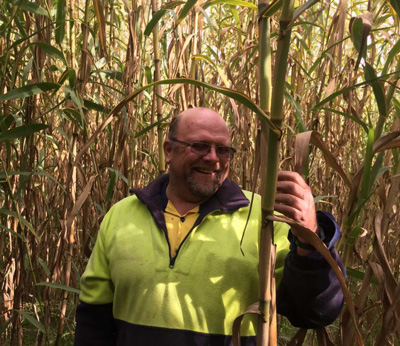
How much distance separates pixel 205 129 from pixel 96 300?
631mm

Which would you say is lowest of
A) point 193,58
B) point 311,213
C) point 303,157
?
point 311,213

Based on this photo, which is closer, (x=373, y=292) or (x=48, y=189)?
(x=48, y=189)

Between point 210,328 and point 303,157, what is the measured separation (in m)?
0.77

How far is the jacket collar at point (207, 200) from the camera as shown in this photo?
1.63 metres

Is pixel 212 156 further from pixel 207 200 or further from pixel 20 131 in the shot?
pixel 20 131

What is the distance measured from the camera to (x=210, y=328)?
1512 millimetres

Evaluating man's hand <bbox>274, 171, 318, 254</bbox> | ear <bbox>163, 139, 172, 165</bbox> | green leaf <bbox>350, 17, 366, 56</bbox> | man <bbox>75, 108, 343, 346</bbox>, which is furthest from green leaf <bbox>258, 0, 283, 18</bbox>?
ear <bbox>163, 139, 172, 165</bbox>

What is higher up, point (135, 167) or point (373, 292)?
point (135, 167)

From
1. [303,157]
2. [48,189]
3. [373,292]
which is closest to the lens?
[303,157]

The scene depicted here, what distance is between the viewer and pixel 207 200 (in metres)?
1.70

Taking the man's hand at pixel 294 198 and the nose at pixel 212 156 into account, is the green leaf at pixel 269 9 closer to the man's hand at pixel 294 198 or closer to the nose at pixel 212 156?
the man's hand at pixel 294 198

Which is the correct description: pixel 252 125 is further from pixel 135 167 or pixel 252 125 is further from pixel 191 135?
pixel 191 135

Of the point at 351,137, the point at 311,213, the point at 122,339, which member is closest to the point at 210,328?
the point at 122,339

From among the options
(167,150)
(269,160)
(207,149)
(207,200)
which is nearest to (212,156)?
(207,149)
